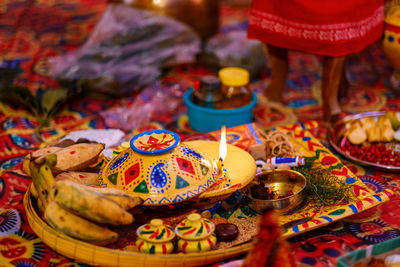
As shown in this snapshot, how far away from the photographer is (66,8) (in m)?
4.21

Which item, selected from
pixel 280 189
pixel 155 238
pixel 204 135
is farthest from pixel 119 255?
pixel 204 135

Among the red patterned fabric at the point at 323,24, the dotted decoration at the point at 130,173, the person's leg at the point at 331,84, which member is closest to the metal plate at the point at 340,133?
the person's leg at the point at 331,84

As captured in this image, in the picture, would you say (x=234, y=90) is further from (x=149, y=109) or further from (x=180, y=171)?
(x=180, y=171)

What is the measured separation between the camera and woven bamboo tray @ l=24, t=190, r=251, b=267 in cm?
126

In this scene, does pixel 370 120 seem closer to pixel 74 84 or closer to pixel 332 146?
pixel 332 146

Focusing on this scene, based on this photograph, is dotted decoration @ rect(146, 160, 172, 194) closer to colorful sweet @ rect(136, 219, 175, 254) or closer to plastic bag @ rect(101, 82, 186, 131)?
Result: colorful sweet @ rect(136, 219, 175, 254)

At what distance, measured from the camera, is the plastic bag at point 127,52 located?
2713 mm

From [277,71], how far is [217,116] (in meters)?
0.51

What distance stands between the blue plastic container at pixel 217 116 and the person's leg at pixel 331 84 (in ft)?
1.15

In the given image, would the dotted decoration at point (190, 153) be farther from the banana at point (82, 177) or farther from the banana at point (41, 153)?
the banana at point (41, 153)

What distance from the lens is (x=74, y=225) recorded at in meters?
1.25

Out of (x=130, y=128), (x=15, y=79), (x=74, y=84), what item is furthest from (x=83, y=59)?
(x=130, y=128)

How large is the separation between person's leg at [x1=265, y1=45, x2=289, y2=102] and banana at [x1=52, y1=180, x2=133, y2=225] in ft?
4.84

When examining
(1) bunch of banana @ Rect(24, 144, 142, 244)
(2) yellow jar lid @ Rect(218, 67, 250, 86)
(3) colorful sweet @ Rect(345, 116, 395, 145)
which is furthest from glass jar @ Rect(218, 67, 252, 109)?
(1) bunch of banana @ Rect(24, 144, 142, 244)
